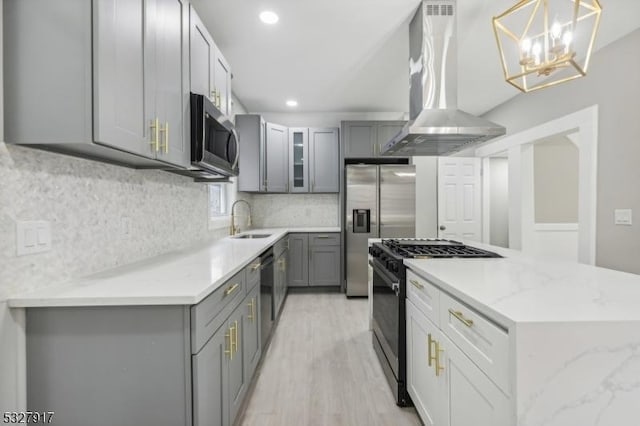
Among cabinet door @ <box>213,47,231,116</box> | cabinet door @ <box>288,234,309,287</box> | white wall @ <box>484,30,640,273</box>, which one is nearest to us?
cabinet door @ <box>213,47,231,116</box>

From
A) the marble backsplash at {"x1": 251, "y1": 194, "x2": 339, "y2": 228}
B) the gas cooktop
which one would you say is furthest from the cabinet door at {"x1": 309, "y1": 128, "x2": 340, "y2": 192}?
the gas cooktop

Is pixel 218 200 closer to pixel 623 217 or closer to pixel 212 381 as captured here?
pixel 212 381

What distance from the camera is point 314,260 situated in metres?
4.29

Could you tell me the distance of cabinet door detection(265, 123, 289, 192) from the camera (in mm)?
4328

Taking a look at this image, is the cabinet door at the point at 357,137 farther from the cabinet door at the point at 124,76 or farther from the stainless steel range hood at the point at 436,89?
the cabinet door at the point at 124,76

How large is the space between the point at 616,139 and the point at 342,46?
8.65ft

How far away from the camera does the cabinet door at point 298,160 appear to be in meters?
4.50

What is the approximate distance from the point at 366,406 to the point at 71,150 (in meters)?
2.04

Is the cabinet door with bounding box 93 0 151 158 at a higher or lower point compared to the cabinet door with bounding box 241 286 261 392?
higher

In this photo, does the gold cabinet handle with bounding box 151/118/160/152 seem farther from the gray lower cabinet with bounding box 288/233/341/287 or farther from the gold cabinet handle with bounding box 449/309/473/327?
the gray lower cabinet with bounding box 288/233/341/287

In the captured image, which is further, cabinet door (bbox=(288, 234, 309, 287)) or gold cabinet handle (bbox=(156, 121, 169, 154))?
cabinet door (bbox=(288, 234, 309, 287))

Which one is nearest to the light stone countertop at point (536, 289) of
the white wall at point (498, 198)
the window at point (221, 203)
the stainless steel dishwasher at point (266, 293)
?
Result: the stainless steel dishwasher at point (266, 293)

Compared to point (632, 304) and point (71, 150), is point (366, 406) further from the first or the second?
point (71, 150)

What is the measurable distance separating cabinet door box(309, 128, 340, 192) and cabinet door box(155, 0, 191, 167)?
2.87m
